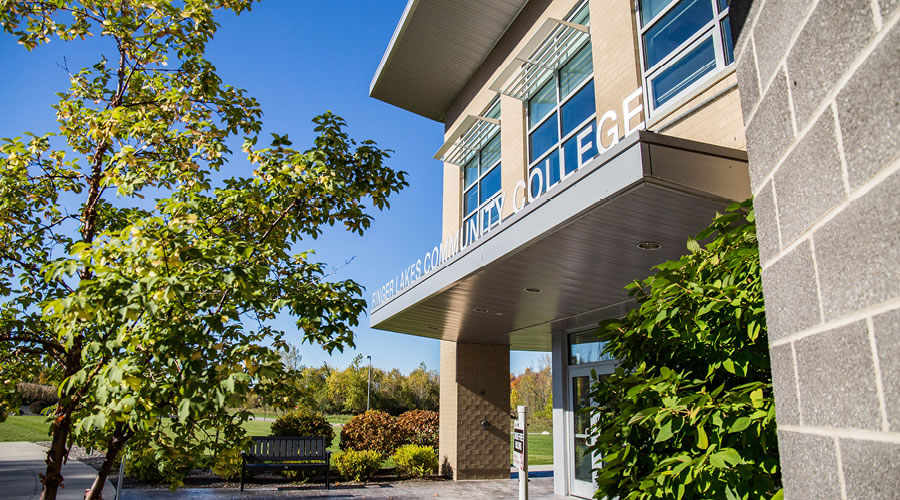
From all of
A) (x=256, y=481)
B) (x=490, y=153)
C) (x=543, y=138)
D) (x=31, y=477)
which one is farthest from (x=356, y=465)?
(x=543, y=138)

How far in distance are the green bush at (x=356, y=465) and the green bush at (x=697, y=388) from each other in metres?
11.6

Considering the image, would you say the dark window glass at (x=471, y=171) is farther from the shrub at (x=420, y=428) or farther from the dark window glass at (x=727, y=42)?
→ the dark window glass at (x=727, y=42)

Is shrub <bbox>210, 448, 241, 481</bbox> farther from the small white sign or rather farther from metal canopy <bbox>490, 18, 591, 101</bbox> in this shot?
metal canopy <bbox>490, 18, 591, 101</bbox>

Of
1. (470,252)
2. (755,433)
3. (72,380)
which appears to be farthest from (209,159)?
(755,433)

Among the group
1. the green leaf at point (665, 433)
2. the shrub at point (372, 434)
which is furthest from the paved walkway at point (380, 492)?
the green leaf at point (665, 433)

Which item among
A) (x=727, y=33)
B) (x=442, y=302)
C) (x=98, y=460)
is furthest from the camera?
(x=98, y=460)

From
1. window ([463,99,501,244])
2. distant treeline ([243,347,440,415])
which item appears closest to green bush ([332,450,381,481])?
window ([463,99,501,244])

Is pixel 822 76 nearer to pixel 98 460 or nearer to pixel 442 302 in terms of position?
pixel 442 302

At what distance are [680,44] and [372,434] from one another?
13.0m

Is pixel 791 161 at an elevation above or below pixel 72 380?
above

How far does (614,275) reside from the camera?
26.8 ft

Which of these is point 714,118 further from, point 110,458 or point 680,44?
point 110,458

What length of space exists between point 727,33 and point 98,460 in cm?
2004

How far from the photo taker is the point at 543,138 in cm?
1146
